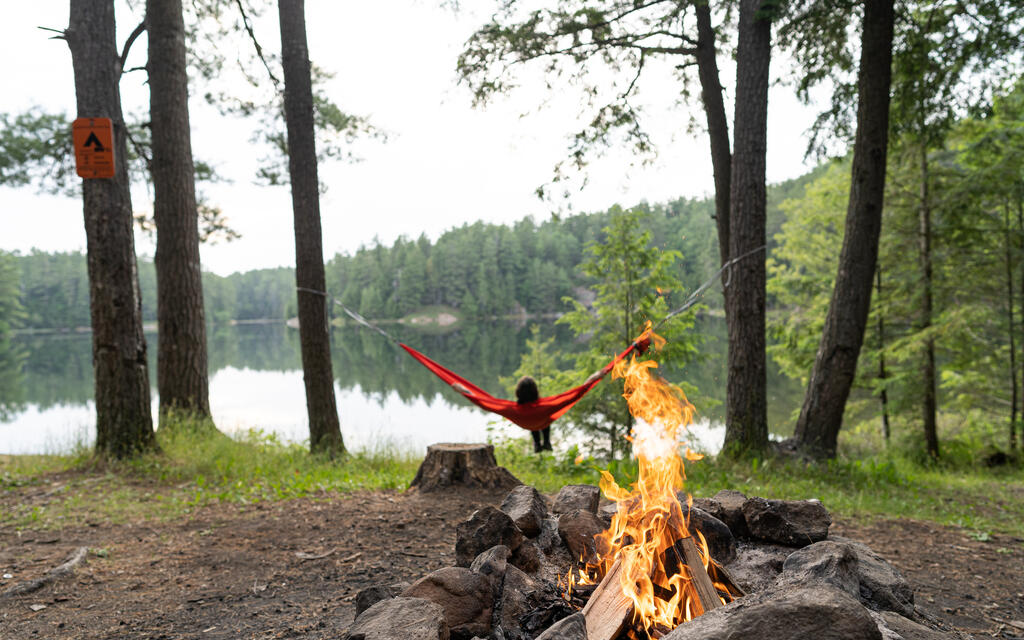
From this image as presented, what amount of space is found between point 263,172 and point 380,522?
555 cm

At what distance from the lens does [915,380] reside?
26.0 ft

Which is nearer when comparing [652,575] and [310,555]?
[652,575]

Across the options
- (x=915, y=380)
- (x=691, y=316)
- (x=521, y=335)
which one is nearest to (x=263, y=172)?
(x=691, y=316)

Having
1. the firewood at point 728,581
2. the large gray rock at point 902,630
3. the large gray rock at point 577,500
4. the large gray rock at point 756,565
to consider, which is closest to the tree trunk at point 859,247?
the large gray rock at point 756,565

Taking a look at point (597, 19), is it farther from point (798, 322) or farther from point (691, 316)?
point (798, 322)

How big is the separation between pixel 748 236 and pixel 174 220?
4.93 meters

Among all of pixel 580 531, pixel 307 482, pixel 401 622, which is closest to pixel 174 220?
pixel 307 482

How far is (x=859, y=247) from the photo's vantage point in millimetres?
4652

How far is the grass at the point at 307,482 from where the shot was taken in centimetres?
369

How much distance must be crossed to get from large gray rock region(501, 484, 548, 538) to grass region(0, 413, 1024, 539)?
1.41 metres

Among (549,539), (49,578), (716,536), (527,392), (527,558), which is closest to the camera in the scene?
(527,558)

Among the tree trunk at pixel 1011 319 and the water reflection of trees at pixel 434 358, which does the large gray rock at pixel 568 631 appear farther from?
the water reflection of trees at pixel 434 358

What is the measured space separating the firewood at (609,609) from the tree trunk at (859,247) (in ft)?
11.7

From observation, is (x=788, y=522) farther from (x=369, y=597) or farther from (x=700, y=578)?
(x=369, y=597)
